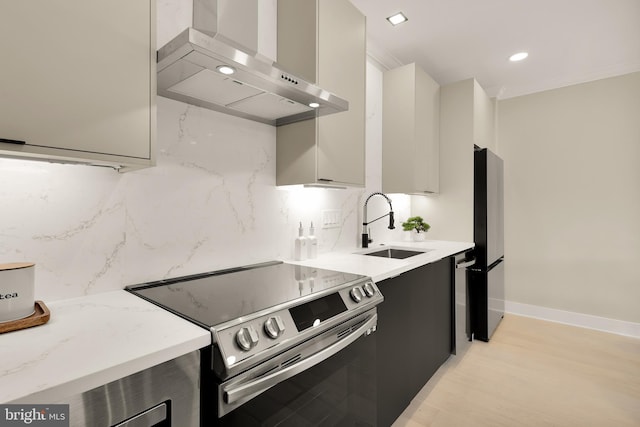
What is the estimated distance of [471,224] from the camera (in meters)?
2.98

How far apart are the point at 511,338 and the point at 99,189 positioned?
11.4ft

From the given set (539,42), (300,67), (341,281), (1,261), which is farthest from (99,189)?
(539,42)

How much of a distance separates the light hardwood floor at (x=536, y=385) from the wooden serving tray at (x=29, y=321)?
1767 mm

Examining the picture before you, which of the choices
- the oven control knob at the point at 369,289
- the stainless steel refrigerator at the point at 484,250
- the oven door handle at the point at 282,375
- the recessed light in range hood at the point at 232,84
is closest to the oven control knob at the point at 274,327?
the oven door handle at the point at 282,375

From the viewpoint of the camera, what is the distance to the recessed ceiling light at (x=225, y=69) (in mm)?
1114

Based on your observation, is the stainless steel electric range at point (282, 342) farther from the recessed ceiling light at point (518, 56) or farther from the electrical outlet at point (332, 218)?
the recessed ceiling light at point (518, 56)

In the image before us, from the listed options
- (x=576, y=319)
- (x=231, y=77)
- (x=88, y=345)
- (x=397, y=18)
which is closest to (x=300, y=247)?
(x=231, y=77)

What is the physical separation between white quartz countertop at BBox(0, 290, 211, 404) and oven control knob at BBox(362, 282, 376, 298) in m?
0.74

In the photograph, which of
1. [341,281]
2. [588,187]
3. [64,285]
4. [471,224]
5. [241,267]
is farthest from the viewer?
[588,187]

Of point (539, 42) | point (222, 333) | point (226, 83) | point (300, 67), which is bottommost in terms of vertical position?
point (222, 333)

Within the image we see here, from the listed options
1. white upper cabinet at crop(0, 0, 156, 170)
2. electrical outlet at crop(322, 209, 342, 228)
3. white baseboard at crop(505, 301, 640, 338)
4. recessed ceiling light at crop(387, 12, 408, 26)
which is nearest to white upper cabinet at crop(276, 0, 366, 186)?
electrical outlet at crop(322, 209, 342, 228)

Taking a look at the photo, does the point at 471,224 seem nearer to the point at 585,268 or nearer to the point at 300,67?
the point at 585,268

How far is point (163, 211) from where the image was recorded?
136 cm

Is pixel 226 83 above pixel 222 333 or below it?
above
